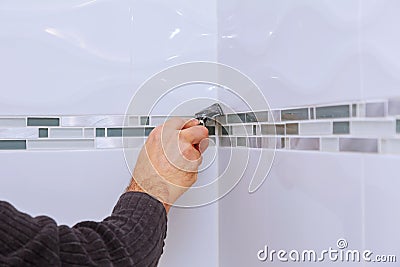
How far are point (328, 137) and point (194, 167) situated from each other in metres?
0.32

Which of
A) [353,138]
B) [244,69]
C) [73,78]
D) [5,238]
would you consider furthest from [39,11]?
[353,138]

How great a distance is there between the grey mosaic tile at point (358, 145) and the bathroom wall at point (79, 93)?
1.57 ft

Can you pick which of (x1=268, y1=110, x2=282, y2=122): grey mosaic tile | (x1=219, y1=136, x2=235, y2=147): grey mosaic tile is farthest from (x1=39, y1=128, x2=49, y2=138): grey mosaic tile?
(x1=268, y1=110, x2=282, y2=122): grey mosaic tile

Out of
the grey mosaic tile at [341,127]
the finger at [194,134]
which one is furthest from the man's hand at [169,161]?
the grey mosaic tile at [341,127]

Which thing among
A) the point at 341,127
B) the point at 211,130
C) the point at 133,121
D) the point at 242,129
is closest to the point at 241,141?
the point at 242,129

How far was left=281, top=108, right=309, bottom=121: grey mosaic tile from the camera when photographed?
62 cm

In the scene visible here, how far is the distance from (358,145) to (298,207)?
0.16 meters

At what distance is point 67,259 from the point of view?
1.83 ft

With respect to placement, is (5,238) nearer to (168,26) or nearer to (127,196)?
(127,196)

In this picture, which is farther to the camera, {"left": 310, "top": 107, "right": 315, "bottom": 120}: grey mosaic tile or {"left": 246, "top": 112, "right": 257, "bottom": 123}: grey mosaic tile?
{"left": 246, "top": 112, "right": 257, "bottom": 123}: grey mosaic tile

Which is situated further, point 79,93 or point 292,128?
point 79,93

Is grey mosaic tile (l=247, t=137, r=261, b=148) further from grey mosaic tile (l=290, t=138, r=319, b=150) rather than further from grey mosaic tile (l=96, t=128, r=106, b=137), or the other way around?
grey mosaic tile (l=96, t=128, r=106, b=137)

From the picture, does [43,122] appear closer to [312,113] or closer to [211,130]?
[211,130]

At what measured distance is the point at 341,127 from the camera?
54cm
